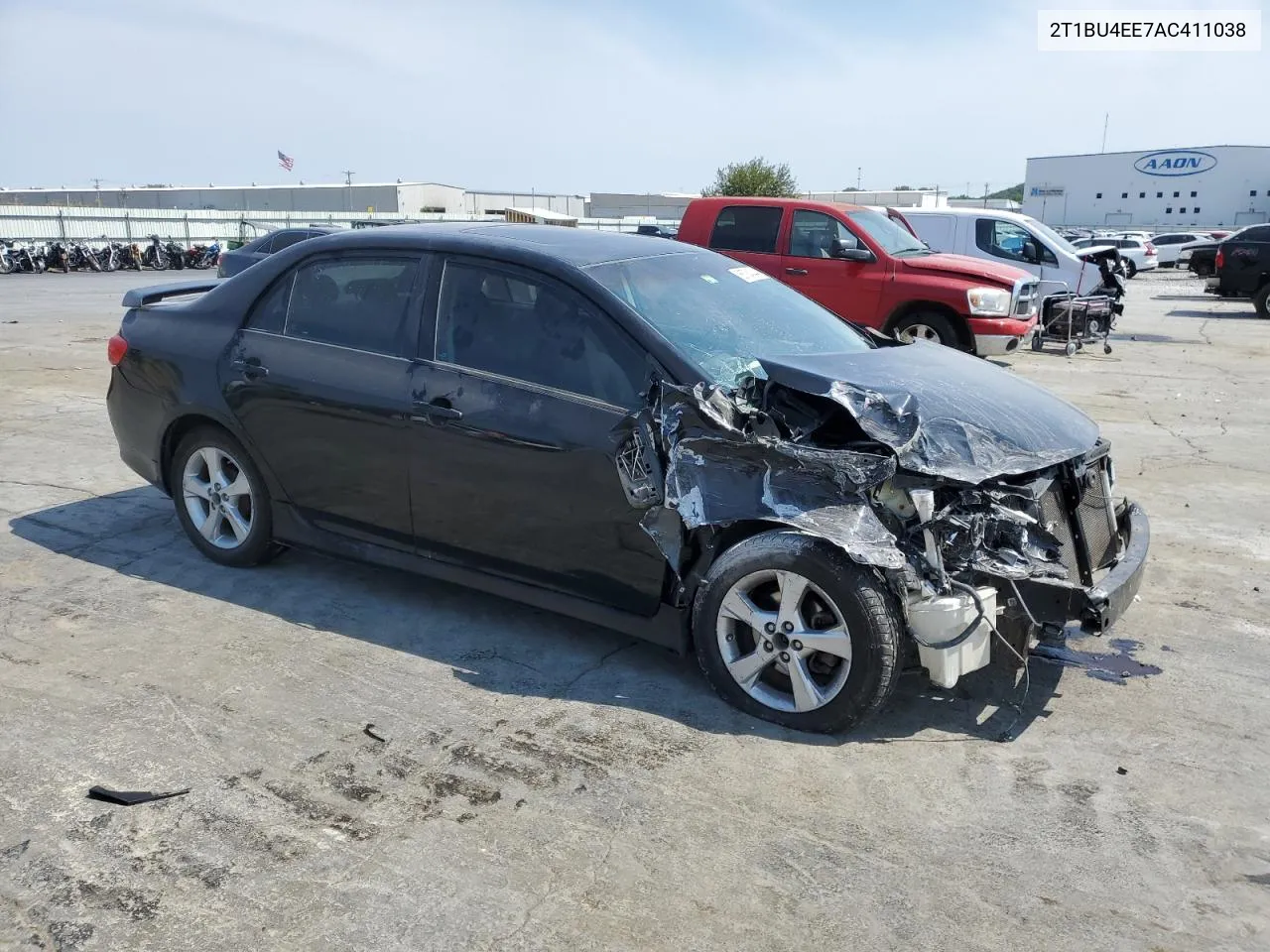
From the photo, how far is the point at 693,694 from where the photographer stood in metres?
4.06

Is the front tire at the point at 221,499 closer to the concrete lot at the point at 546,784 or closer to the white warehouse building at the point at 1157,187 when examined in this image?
the concrete lot at the point at 546,784

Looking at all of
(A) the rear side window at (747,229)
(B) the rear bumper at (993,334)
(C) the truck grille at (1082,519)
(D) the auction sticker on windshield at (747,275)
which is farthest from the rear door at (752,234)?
(C) the truck grille at (1082,519)

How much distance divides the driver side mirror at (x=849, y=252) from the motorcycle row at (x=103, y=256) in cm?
2734

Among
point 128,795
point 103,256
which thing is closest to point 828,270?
point 128,795

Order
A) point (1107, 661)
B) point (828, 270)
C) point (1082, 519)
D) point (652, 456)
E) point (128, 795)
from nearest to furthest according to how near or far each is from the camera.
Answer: point (128, 795), point (652, 456), point (1082, 519), point (1107, 661), point (828, 270)

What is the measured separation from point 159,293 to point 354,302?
5.92 feet

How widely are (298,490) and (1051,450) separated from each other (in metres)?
3.34

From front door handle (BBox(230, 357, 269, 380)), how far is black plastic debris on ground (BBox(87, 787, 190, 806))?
7.17 feet

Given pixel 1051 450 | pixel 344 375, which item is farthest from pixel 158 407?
pixel 1051 450

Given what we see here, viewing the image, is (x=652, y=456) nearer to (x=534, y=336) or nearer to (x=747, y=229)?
(x=534, y=336)

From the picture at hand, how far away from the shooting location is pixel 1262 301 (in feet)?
68.2

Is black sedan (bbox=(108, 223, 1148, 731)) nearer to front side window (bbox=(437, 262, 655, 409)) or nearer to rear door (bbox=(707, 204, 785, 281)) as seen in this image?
front side window (bbox=(437, 262, 655, 409))

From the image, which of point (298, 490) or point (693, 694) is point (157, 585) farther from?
point (693, 694)

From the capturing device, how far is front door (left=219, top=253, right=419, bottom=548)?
14.9 feet
